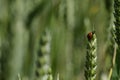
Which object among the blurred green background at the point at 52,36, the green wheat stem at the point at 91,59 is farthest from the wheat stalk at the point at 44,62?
the blurred green background at the point at 52,36

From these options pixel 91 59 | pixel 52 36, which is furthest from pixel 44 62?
pixel 52 36

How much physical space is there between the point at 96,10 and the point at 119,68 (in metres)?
1.21

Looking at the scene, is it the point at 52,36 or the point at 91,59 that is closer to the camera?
the point at 91,59

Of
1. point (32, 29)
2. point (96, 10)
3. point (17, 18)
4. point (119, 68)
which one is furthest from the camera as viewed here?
point (96, 10)

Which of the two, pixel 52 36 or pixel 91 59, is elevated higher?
pixel 91 59

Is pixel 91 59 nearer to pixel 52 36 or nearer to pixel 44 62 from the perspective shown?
pixel 44 62

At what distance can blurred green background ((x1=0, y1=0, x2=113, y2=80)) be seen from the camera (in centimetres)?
129

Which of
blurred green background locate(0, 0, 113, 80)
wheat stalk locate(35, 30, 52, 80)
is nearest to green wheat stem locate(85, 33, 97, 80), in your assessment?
wheat stalk locate(35, 30, 52, 80)

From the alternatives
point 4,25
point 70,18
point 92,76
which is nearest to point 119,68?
point 92,76

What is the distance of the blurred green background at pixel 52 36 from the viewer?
4.25 feet

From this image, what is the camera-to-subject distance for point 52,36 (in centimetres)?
139

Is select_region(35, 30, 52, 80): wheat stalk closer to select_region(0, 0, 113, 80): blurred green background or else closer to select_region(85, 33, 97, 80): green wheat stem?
select_region(85, 33, 97, 80): green wheat stem

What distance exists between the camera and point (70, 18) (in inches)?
69.3

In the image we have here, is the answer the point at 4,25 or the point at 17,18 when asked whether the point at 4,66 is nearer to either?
the point at 17,18
